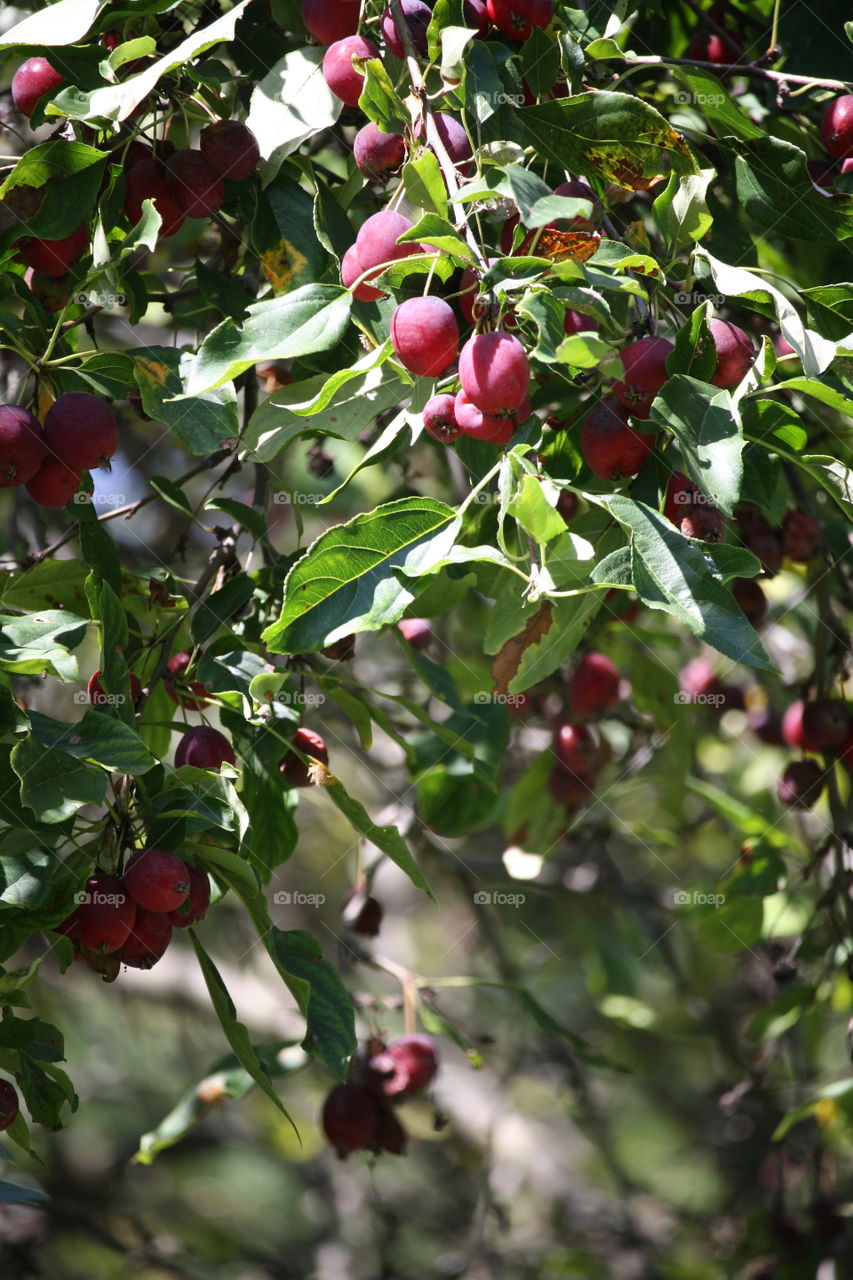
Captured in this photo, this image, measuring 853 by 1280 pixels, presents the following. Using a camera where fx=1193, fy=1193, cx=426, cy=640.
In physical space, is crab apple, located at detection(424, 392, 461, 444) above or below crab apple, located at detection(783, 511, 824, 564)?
above

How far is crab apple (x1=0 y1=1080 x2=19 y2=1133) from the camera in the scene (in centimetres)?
115

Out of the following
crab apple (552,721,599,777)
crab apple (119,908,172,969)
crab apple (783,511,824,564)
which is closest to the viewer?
crab apple (119,908,172,969)

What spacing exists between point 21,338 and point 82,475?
0.49 feet

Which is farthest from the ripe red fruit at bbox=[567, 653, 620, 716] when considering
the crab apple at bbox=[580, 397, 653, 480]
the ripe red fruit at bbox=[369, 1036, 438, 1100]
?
the crab apple at bbox=[580, 397, 653, 480]

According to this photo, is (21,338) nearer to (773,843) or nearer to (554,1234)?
(773,843)

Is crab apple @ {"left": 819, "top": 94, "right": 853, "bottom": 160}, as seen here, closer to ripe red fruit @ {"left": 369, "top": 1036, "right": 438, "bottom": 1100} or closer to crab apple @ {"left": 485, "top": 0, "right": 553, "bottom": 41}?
crab apple @ {"left": 485, "top": 0, "right": 553, "bottom": 41}

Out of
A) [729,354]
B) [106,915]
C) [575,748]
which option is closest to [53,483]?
[106,915]

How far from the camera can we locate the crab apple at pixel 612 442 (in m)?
1.05

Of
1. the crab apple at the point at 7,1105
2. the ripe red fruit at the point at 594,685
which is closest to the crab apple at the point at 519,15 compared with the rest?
the ripe red fruit at the point at 594,685

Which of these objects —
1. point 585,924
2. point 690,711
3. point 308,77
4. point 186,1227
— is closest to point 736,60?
point 308,77

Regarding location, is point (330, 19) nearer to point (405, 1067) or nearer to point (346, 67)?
point (346, 67)

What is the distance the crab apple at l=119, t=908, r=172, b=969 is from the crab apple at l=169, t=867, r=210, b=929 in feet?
0.04

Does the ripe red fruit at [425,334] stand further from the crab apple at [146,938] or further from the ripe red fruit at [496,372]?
the crab apple at [146,938]

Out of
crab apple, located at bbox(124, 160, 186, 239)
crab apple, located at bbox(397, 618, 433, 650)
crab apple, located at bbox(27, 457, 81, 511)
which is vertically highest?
crab apple, located at bbox(124, 160, 186, 239)
